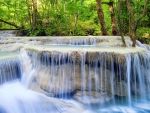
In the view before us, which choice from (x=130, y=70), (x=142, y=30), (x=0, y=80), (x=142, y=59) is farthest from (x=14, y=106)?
(x=142, y=30)

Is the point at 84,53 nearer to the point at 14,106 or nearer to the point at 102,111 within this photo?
the point at 102,111

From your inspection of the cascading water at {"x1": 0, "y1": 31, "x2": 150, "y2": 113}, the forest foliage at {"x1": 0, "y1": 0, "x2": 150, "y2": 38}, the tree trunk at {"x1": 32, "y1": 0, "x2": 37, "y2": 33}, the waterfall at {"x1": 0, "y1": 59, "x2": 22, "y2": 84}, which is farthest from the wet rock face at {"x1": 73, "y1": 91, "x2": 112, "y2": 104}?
the tree trunk at {"x1": 32, "y1": 0, "x2": 37, "y2": 33}

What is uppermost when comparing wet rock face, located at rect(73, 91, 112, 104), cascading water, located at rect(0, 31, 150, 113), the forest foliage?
the forest foliage

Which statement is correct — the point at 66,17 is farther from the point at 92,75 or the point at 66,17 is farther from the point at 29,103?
the point at 29,103

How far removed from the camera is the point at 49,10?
15.2 meters

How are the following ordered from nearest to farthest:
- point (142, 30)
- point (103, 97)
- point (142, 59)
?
1. point (103, 97)
2. point (142, 59)
3. point (142, 30)

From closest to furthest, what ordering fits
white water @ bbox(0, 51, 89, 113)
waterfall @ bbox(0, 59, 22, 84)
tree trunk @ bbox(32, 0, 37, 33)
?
white water @ bbox(0, 51, 89, 113)
waterfall @ bbox(0, 59, 22, 84)
tree trunk @ bbox(32, 0, 37, 33)

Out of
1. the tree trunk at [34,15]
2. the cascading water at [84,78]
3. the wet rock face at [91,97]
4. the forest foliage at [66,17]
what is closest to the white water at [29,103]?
the cascading water at [84,78]

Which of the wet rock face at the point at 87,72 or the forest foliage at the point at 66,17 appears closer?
the wet rock face at the point at 87,72

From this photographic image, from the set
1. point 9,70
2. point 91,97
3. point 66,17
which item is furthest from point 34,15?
point 91,97

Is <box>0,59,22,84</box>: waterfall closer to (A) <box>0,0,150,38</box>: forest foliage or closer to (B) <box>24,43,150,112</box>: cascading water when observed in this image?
(B) <box>24,43,150,112</box>: cascading water

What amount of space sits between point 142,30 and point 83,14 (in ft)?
13.5

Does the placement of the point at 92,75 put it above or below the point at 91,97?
above

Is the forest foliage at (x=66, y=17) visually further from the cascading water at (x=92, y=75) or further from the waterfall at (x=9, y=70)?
the waterfall at (x=9, y=70)
